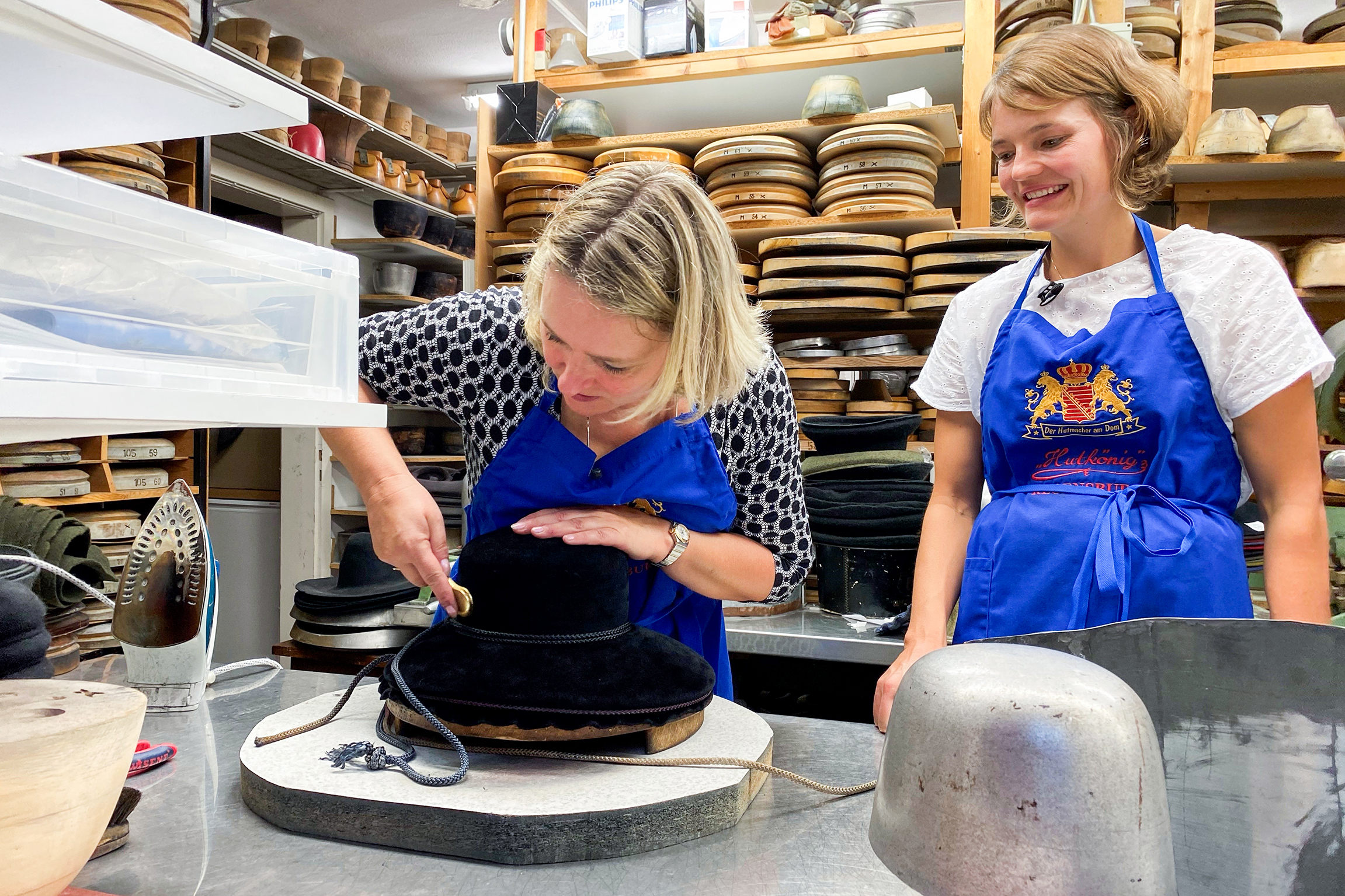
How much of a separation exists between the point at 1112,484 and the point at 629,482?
71 cm

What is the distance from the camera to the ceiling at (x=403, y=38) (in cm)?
484

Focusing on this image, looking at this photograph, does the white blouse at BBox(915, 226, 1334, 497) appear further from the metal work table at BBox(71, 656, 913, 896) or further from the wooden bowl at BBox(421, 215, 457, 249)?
the wooden bowl at BBox(421, 215, 457, 249)

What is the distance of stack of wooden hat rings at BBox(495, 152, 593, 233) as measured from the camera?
2.88m

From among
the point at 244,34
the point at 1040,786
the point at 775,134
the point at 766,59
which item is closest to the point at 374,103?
the point at 244,34

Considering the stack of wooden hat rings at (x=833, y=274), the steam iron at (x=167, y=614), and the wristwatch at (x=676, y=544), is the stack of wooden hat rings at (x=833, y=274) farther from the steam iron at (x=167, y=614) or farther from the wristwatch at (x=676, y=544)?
the steam iron at (x=167, y=614)

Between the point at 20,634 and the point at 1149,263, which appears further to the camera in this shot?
the point at 1149,263

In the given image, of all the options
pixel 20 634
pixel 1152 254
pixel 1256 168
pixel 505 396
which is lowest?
pixel 20 634

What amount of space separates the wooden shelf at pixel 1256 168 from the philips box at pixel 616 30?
64.0 inches

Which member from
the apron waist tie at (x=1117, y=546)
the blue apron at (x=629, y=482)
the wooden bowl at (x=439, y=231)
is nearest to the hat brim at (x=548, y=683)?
the blue apron at (x=629, y=482)

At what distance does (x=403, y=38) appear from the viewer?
5.21 metres

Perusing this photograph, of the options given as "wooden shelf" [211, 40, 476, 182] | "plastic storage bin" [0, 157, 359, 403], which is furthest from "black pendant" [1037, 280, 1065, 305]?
"wooden shelf" [211, 40, 476, 182]

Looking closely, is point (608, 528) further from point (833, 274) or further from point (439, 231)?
point (439, 231)

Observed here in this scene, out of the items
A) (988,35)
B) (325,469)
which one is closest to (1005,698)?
(988,35)

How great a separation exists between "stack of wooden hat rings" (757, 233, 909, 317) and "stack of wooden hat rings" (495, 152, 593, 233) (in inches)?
28.3
